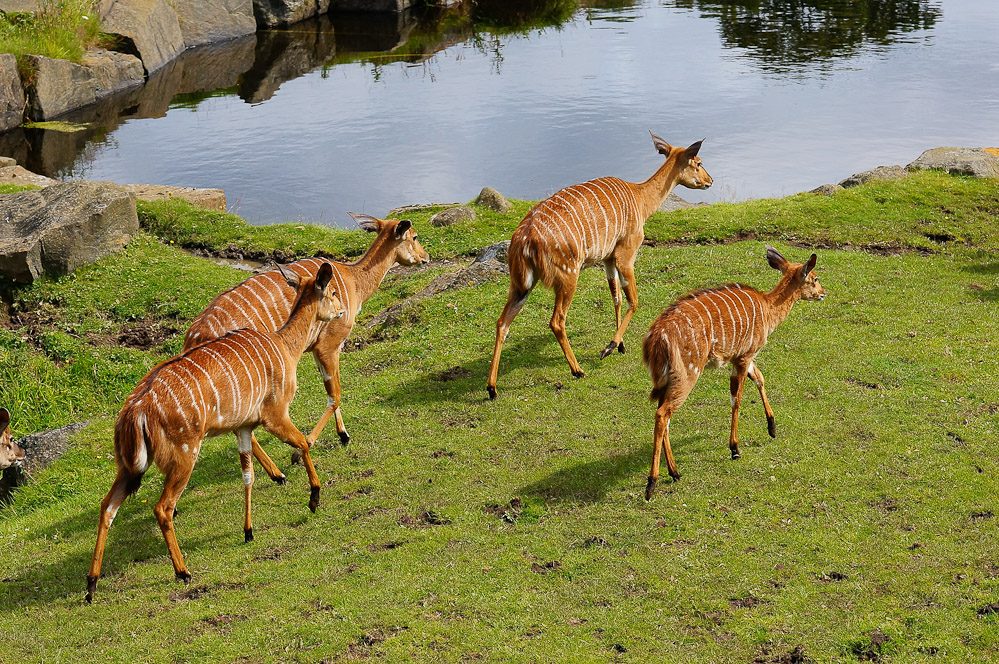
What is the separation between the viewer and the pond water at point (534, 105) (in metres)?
18.7

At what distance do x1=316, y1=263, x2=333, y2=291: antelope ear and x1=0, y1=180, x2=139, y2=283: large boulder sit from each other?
5.94m

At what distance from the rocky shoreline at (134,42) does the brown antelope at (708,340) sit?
17.5 metres

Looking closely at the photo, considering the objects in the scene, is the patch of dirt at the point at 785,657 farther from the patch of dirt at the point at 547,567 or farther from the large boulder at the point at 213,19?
the large boulder at the point at 213,19

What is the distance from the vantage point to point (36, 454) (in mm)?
8641

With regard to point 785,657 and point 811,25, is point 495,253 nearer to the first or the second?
point 785,657

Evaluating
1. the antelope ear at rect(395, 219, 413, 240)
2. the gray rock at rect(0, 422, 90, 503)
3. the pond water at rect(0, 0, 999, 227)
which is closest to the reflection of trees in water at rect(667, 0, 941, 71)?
the pond water at rect(0, 0, 999, 227)

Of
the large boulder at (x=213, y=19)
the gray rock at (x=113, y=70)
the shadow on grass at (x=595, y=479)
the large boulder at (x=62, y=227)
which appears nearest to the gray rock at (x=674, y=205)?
the shadow on grass at (x=595, y=479)

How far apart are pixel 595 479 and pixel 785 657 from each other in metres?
2.28

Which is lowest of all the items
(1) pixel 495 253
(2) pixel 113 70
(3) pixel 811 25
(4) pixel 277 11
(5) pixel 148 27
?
(1) pixel 495 253

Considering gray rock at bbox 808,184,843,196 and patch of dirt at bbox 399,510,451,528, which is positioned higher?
gray rock at bbox 808,184,843,196

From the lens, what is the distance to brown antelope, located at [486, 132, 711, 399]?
8.88 meters

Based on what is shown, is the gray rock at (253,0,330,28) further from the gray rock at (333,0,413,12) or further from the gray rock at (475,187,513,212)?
the gray rock at (475,187,513,212)

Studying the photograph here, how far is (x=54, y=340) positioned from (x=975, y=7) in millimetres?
32727

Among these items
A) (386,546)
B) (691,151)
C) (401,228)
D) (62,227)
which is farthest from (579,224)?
(62,227)
